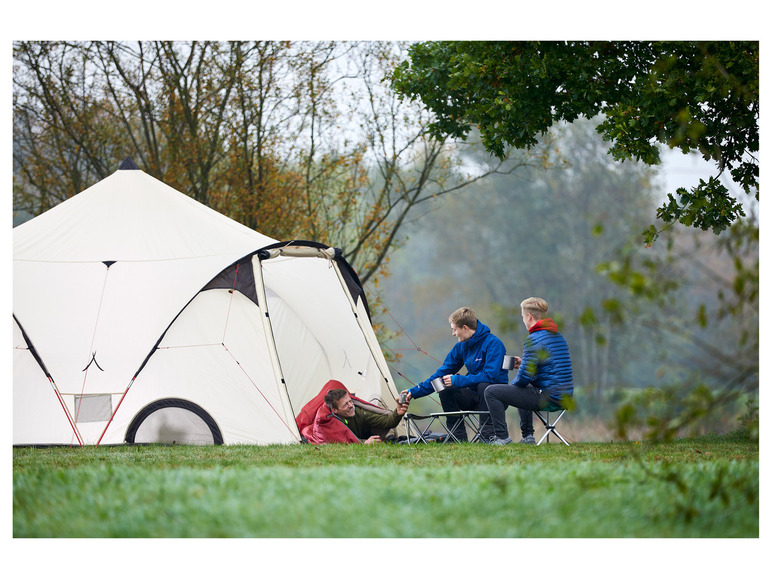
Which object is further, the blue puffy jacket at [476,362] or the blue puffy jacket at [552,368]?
the blue puffy jacket at [476,362]

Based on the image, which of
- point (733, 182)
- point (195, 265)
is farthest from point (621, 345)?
point (195, 265)

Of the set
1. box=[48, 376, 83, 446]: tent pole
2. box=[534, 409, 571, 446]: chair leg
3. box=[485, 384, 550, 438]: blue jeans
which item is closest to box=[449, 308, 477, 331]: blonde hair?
box=[485, 384, 550, 438]: blue jeans

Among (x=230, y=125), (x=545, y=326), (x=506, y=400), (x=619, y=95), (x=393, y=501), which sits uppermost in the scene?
(x=230, y=125)

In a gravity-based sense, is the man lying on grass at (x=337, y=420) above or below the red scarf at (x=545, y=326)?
below

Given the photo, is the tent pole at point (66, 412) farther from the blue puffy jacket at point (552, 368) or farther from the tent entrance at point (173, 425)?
the blue puffy jacket at point (552, 368)

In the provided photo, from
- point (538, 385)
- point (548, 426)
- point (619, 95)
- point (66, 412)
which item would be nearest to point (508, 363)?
point (538, 385)

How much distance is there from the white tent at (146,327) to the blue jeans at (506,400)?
1.62 m

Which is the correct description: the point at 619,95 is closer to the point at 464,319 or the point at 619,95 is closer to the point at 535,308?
the point at 535,308

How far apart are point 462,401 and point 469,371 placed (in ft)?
0.87

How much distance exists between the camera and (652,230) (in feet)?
21.0

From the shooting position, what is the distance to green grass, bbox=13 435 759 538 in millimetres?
3182

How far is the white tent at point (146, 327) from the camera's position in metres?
6.88

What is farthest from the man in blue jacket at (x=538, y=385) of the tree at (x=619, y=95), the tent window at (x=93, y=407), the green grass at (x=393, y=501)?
the tent window at (x=93, y=407)

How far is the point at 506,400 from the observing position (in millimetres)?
6629
